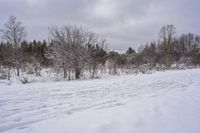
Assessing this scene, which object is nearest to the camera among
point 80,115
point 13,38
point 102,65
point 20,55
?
point 80,115

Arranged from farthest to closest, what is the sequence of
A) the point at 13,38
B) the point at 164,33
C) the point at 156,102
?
the point at 164,33, the point at 13,38, the point at 156,102

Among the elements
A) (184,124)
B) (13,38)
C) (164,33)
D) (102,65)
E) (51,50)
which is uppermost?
(164,33)

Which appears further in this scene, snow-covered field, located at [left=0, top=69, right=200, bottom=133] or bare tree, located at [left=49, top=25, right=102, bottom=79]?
bare tree, located at [left=49, top=25, right=102, bottom=79]

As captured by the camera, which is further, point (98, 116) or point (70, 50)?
point (70, 50)

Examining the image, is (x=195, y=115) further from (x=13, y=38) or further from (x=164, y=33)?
(x=164, y=33)

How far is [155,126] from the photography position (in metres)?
3.93

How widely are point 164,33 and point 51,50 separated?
36.2m

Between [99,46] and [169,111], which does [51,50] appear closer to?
[99,46]

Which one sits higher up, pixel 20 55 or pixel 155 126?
pixel 20 55

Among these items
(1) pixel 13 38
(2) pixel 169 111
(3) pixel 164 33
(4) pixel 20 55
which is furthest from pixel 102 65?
(3) pixel 164 33

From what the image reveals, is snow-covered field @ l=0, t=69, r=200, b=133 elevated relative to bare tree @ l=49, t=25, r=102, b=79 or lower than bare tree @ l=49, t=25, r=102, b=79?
lower

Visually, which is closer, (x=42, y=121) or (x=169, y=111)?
(x=42, y=121)

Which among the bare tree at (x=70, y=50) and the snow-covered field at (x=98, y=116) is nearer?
the snow-covered field at (x=98, y=116)

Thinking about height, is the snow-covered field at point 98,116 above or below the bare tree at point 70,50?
below
